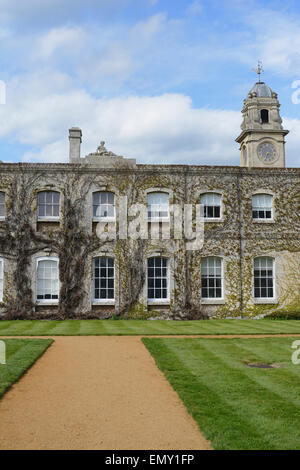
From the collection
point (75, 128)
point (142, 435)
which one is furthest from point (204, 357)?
point (75, 128)

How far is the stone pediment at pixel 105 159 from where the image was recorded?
2430cm

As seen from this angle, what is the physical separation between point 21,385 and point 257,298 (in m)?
17.5

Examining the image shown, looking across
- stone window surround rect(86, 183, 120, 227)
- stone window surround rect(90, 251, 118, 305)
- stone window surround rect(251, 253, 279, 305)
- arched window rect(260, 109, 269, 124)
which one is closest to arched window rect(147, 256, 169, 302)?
stone window surround rect(90, 251, 118, 305)

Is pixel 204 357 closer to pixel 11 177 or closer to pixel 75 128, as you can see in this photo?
pixel 11 177

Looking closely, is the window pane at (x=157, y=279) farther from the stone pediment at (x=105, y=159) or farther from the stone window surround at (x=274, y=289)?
the stone pediment at (x=105, y=159)

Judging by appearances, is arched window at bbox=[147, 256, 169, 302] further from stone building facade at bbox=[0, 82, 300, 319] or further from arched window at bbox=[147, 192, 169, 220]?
arched window at bbox=[147, 192, 169, 220]

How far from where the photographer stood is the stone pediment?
79.7 feet

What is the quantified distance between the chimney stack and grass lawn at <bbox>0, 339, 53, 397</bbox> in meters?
15.4

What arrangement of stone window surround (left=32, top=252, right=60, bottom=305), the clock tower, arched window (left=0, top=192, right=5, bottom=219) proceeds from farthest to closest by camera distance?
the clock tower → arched window (left=0, top=192, right=5, bottom=219) → stone window surround (left=32, top=252, right=60, bottom=305)

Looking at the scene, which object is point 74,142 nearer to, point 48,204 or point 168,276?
point 48,204

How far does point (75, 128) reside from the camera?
27.0m

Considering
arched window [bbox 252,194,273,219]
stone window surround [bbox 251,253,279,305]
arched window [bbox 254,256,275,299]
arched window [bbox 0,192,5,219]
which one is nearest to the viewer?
arched window [bbox 0,192,5,219]

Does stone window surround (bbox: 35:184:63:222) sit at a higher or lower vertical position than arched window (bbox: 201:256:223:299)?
higher

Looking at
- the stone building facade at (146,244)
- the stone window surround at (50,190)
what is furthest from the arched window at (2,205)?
the stone window surround at (50,190)
